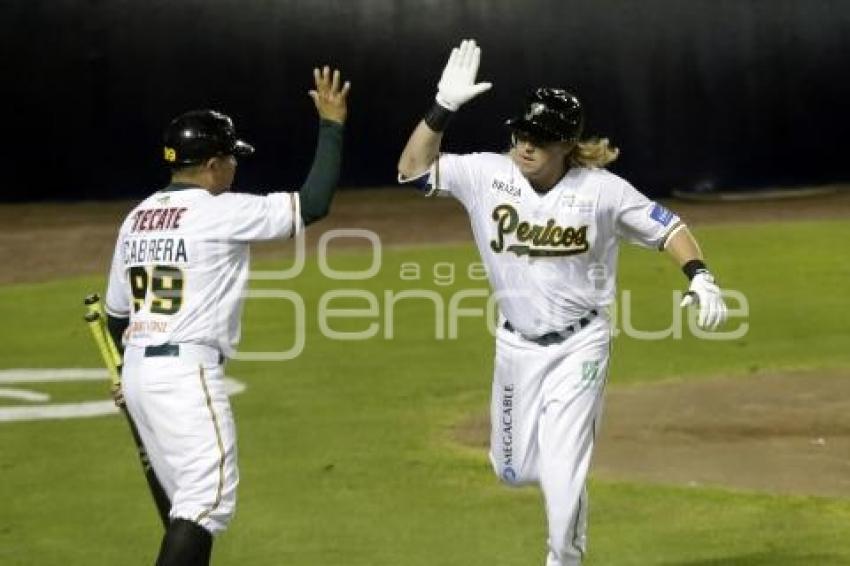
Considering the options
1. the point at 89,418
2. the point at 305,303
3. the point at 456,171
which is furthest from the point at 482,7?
the point at 456,171

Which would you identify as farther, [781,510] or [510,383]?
[781,510]

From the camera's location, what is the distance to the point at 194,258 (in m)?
7.25

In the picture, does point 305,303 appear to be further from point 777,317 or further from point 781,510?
point 781,510

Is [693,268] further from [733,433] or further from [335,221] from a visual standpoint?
[335,221]

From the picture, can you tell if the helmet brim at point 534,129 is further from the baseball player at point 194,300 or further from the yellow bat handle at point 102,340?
the yellow bat handle at point 102,340

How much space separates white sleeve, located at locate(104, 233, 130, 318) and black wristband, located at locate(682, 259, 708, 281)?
239cm

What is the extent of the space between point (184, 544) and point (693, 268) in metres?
2.56

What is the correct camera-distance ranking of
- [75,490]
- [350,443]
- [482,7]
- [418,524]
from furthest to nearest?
[482,7]
[350,443]
[75,490]
[418,524]

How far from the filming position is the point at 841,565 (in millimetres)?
8758

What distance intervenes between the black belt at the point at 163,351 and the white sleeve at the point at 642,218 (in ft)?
6.72

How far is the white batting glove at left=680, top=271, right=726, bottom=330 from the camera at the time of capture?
309 inches

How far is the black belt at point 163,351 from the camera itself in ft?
23.8

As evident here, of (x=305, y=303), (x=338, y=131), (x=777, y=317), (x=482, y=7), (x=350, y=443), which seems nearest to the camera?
(x=338, y=131)

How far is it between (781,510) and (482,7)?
11842mm
